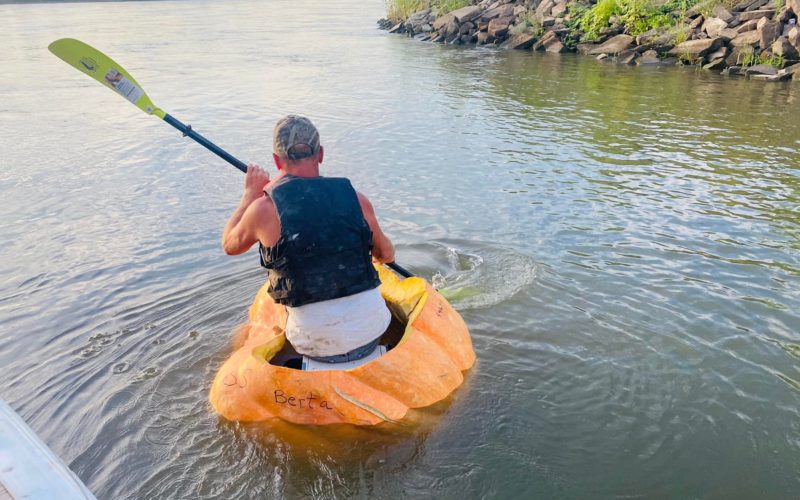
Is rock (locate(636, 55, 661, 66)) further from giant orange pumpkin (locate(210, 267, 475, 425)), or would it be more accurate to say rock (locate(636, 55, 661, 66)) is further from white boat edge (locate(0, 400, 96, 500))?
white boat edge (locate(0, 400, 96, 500))

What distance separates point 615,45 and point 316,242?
55.5ft

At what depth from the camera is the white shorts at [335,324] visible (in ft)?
11.9

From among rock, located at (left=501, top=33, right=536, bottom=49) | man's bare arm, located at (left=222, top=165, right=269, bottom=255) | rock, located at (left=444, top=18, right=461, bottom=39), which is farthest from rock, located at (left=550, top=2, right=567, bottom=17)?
man's bare arm, located at (left=222, top=165, right=269, bottom=255)

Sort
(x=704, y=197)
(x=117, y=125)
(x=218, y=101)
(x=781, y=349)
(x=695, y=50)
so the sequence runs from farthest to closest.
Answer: (x=695, y=50) < (x=218, y=101) < (x=117, y=125) < (x=704, y=197) < (x=781, y=349)

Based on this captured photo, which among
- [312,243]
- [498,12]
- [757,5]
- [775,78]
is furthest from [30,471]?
[498,12]

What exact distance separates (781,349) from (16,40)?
28890 millimetres

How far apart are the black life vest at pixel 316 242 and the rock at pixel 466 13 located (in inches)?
839

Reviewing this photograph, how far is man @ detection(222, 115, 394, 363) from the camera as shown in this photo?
3.47 metres

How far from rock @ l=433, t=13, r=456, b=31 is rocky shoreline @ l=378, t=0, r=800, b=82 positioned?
0.07 ft

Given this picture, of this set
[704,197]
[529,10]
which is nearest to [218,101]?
[704,197]

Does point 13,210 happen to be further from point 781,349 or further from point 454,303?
point 781,349

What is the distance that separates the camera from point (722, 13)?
16.2 meters

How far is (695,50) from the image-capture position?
16359 millimetres

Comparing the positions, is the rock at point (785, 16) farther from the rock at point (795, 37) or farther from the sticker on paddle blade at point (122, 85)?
the sticker on paddle blade at point (122, 85)
